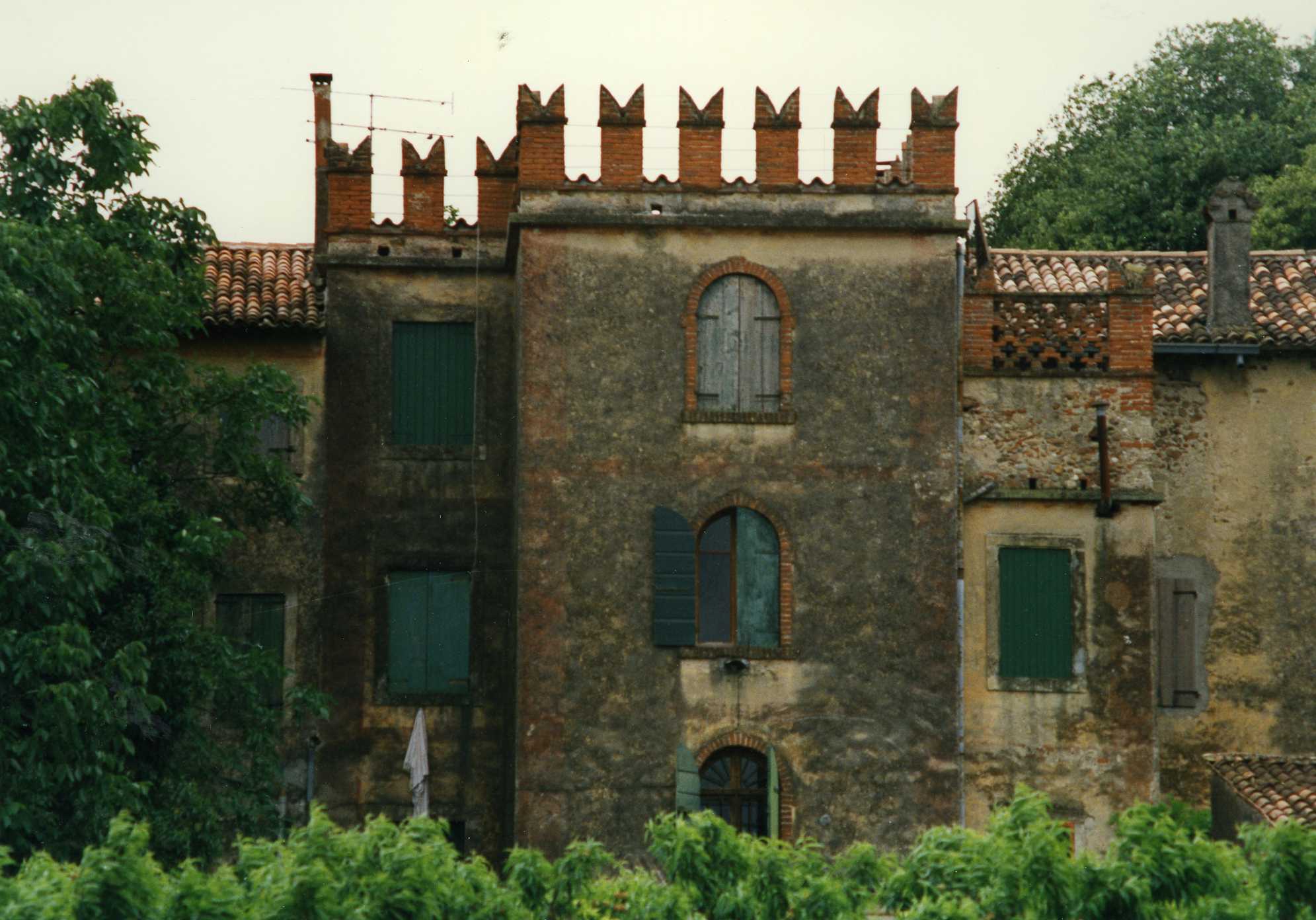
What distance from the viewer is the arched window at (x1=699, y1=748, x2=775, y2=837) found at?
25953mm

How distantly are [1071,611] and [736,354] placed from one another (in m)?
4.83

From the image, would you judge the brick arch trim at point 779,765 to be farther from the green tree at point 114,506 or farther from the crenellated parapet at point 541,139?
the crenellated parapet at point 541,139

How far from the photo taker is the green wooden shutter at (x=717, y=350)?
86.8 feet

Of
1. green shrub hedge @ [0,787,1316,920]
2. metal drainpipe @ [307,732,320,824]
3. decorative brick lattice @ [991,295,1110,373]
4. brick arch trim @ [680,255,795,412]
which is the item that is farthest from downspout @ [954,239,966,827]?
metal drainpipe @ [307,732,320,824]

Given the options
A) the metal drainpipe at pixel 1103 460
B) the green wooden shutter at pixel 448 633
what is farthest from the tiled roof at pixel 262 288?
the metal drainpipe at pixel 1103 460

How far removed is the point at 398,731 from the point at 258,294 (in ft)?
17.9

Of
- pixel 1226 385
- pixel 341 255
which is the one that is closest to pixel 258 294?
pixel 341 255

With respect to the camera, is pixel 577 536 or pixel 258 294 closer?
pixel 577 536

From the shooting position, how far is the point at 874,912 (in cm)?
1995

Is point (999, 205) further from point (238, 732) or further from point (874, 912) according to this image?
point (874, 912)

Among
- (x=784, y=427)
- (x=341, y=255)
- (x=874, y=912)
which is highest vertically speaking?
(x=341, y=255)

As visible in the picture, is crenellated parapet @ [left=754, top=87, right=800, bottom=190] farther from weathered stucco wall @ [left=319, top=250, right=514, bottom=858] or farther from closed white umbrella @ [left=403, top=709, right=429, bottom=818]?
closed white umbrella @ [left=403, top=709, right=429, bottom=818]

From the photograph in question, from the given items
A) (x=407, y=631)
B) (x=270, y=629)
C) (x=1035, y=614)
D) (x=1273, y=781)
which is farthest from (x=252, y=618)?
(x=1273, y=781)

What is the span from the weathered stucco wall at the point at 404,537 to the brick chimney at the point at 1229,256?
882 centimetres
